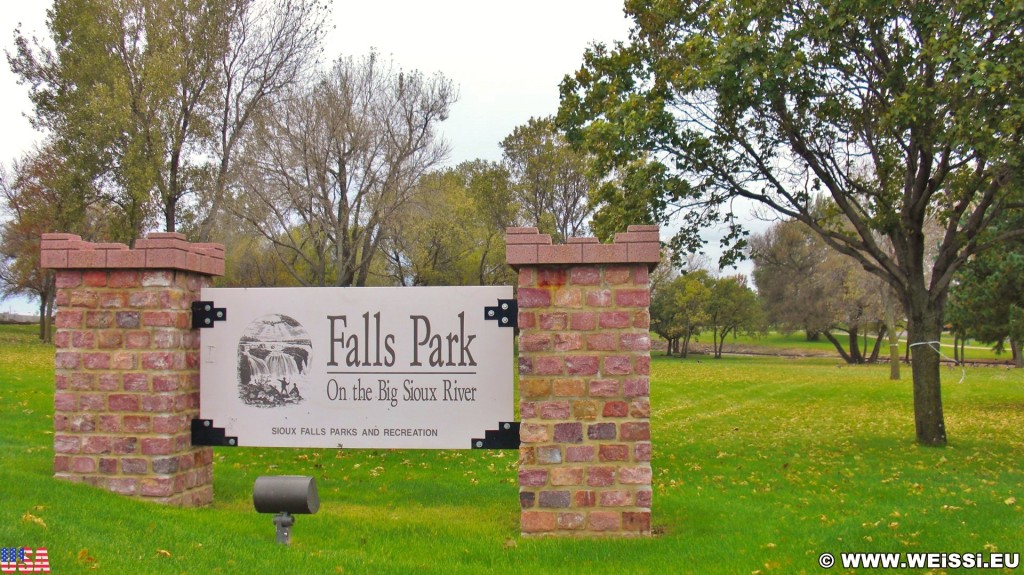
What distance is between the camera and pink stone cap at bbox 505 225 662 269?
20.1ft

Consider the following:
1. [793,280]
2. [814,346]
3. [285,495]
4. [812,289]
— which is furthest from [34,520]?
[814,346]

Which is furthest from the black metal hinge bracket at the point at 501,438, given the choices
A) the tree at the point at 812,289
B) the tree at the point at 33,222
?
the tree at the point at 812,289

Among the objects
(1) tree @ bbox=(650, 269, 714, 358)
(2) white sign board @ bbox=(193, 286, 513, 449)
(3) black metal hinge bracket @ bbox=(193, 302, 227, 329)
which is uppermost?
(1) tree @ bbox=(650, 269, 714, 358)

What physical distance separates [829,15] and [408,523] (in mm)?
9049

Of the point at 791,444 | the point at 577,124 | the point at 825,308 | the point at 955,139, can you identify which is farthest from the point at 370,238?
the point at 825,308

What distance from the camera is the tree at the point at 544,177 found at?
43.2 meters

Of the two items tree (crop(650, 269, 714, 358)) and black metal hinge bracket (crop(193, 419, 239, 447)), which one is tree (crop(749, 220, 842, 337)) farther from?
black metal hinge bracket (crop(193, 419, 239, 447))

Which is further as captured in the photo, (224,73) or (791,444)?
(224,73)

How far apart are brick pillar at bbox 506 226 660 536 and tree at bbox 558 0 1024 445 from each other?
6.26 metres

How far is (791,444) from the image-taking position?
13984 millimetres

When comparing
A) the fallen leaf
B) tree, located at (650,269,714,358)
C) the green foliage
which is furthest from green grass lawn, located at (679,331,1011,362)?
the fallen leaf

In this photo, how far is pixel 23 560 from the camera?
465cm

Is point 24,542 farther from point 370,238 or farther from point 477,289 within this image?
point 370,238

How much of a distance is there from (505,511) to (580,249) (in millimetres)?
2658
